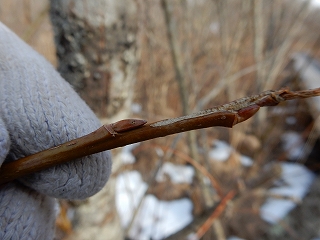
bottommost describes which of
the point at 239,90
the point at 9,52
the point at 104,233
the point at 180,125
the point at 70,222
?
the point at 239,90

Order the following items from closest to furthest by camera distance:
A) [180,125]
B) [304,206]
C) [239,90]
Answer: [180,125]
[304,206]
[239,90]

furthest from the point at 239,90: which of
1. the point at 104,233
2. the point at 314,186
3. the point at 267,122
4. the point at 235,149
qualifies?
the point at 104,233

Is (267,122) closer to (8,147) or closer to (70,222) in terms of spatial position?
(70,222)

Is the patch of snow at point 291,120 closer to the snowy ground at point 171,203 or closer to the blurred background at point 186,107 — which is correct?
the blurred background at point 186,107

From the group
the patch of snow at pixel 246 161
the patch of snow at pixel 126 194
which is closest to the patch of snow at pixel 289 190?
the patch of snow at pixel 246 161

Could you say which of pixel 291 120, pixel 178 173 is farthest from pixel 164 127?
pixel 291 120

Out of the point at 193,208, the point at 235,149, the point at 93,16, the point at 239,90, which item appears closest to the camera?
the point at 93,16

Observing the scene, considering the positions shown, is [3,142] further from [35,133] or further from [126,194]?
[126,194]

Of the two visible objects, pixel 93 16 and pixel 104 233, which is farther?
pixel 104 233

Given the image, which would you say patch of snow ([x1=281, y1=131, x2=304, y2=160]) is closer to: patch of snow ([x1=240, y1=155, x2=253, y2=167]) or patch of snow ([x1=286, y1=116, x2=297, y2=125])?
patch of snow ([x1=286, y1=116, x2=297, y2=125])
